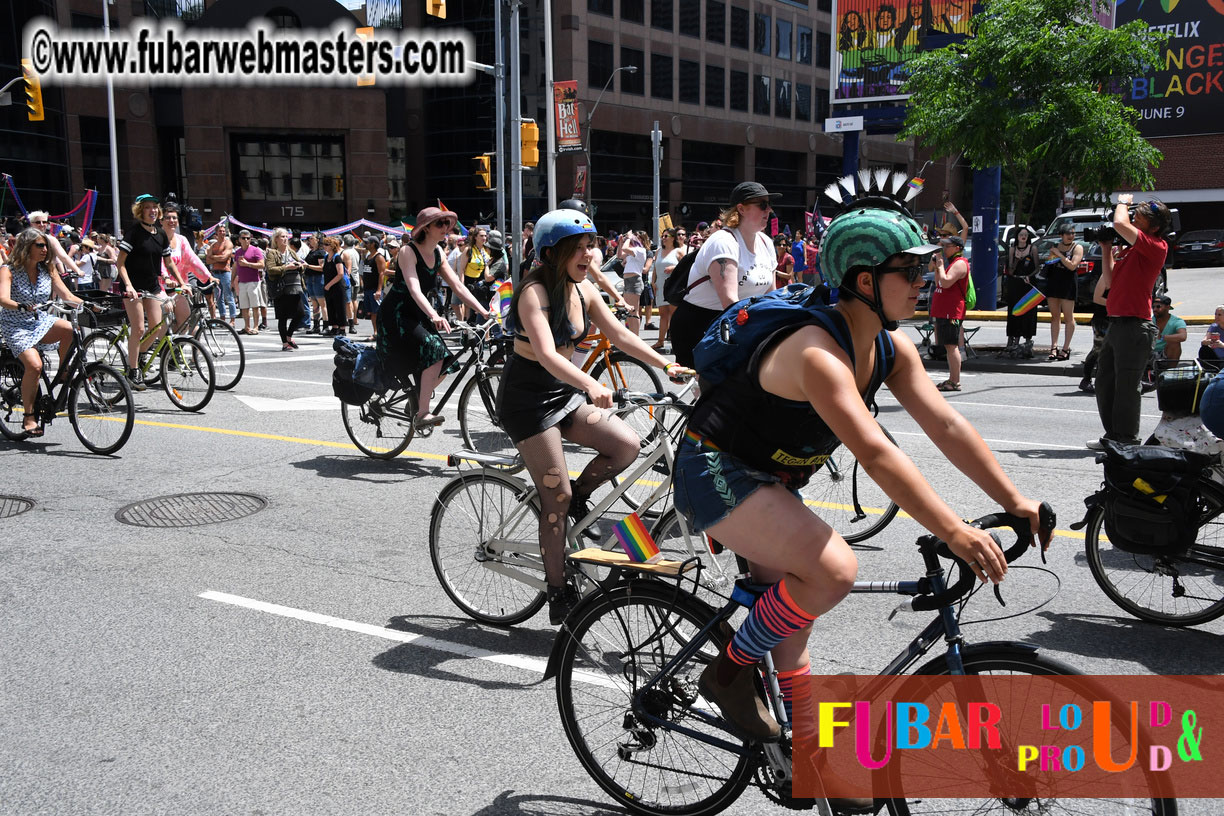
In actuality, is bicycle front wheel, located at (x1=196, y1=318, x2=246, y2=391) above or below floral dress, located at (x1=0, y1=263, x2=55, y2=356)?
below

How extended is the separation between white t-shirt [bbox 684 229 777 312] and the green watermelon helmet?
13.8ft

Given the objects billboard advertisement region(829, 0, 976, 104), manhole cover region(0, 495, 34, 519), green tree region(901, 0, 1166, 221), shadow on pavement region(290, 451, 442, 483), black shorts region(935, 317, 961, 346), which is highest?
billboard advertisement region(829, 0, 976, 104)

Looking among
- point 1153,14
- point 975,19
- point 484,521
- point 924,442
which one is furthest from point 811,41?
point 484,521

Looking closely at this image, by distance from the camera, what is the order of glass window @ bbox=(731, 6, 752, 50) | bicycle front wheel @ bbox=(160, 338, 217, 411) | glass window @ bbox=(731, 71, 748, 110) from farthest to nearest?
glass window @ bbox=(731, 71, 748, 110) → glass window @ bbox=(731, 6, 752, 50) → bicycle front wheel @ bbox=(160, 338, 217, 411)

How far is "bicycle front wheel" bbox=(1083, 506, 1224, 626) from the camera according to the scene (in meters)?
4.75

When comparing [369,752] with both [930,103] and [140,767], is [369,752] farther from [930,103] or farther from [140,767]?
[930,103]

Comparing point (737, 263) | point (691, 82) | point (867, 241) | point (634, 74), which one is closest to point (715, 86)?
point (691, 82)

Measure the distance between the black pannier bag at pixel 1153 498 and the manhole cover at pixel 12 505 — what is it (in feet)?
22.3

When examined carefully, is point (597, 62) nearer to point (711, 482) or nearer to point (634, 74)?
point (634, 74)

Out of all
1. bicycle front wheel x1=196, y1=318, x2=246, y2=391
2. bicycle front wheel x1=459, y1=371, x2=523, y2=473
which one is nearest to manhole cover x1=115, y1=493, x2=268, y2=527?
bicycle front wheel x1=459, y1=371, x2=523, y2=473

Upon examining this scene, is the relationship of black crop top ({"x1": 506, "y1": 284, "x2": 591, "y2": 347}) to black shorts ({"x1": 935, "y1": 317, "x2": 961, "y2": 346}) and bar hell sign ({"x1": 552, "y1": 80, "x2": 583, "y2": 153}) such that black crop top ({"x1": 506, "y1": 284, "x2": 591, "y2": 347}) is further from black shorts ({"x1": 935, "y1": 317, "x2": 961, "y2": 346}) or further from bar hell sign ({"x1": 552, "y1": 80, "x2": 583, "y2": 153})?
bar hell sign ({"x1": 552, "y1": 80, "x2": 583, "y2": 153})

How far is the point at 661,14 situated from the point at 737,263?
5969 cm

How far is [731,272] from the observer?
6906mm

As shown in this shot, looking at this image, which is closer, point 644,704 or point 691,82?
point 644,704
